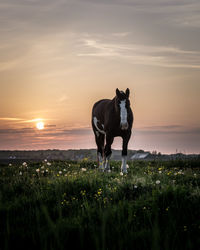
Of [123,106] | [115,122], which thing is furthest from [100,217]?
[115,122]

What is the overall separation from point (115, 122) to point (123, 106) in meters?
1.57

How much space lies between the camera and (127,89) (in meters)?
11.9

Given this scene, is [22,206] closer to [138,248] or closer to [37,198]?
[37,198]

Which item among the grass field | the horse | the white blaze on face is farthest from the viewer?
the horse

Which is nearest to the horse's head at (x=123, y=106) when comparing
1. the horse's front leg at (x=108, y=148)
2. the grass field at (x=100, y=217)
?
the horse's front leg at (x=108, y=148)

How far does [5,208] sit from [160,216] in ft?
11.9

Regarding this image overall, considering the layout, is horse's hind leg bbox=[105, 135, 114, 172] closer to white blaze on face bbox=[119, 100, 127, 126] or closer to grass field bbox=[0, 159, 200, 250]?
white blaze on face bbox=[119, 100, 127, 126]

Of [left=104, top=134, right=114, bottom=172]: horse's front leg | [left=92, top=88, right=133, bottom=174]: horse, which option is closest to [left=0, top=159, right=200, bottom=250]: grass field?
[left=92, top=88, right=133, bottom=174]: horse

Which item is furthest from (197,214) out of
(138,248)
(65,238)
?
(65,238)

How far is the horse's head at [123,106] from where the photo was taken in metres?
11.1

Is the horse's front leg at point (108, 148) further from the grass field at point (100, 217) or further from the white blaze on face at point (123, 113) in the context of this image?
the grass field at point (100, 217)

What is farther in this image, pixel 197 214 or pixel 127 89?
pixel 127 89

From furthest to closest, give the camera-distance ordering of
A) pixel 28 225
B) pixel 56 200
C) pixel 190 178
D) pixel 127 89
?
pixel 127 89 → pixel 190 178 → pixel 56 200 → pixel 28 225

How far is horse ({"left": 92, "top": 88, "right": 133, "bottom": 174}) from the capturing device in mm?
11359
